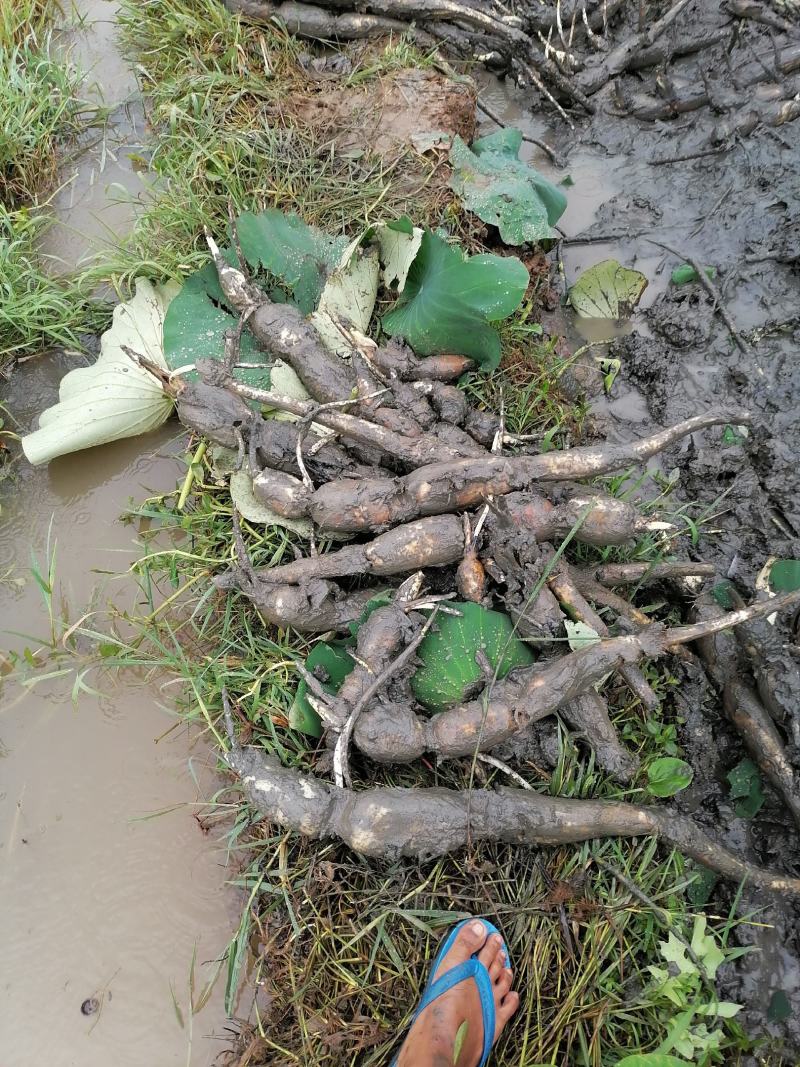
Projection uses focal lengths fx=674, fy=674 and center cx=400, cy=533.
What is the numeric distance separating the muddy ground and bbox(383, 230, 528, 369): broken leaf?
697 mm

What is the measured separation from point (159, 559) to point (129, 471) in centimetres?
51

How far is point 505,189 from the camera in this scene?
2896 millimetres

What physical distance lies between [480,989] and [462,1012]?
84mm

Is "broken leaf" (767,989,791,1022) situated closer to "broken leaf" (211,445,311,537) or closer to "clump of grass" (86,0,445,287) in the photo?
"broken leaf" (211,445,311,537)

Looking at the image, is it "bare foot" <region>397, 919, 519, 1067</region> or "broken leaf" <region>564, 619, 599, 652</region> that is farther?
"broken leaf" <region>564, 619, 599, 652</region>

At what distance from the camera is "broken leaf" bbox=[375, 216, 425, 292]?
260 cm

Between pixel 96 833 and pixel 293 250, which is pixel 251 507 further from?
pixel 96 833

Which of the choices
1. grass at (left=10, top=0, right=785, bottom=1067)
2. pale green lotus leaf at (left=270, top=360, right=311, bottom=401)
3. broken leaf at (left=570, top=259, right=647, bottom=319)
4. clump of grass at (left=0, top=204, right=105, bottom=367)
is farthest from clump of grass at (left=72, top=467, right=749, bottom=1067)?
clump of grass at (left=0, top=204, right=105, bottom=367)

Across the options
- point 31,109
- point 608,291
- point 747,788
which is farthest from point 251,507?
point 31,109

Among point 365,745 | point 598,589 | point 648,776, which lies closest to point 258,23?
point 598,589

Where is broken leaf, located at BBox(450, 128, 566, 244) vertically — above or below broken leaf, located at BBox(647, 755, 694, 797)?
above

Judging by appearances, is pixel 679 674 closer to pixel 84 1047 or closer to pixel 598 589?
A: pixel 598 589

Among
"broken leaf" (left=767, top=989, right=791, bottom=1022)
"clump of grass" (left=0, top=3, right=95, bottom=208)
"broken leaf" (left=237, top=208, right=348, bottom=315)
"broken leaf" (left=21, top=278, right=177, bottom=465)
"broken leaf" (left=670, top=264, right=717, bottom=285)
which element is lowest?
"broken leaf" (left=767, top=989, right=791, bottom=1022)

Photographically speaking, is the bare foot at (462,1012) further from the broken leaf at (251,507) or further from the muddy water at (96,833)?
the broken leaf at (251,507)
